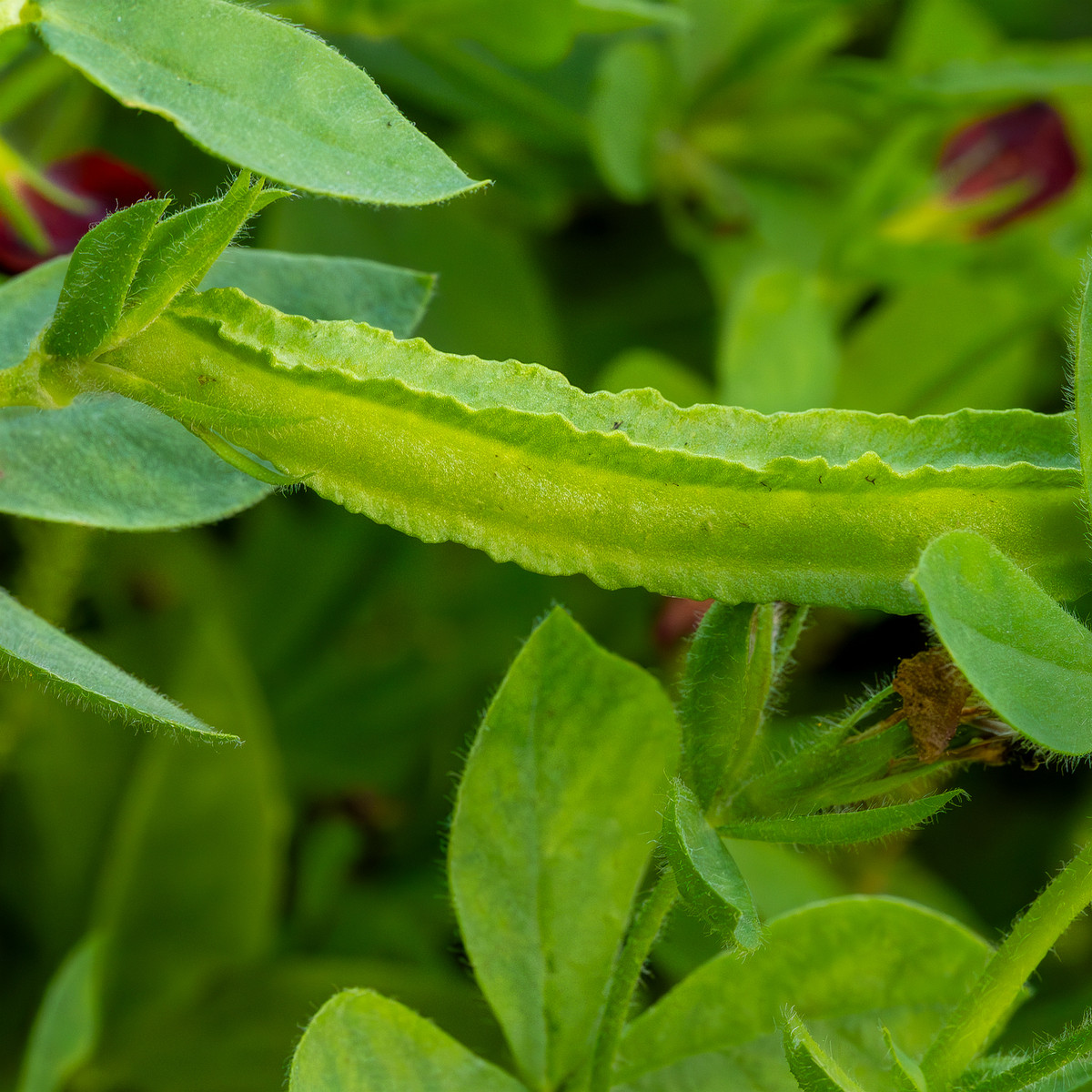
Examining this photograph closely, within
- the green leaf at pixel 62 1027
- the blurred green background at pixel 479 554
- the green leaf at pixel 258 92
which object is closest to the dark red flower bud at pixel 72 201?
the blurred green background at pixel 479 554

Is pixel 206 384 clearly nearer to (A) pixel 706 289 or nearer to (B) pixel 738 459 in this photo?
(B) pixel 738 459

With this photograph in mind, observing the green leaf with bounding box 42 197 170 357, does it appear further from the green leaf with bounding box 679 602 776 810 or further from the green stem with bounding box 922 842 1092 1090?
the green stem with bounding box 922 842 1092 1090

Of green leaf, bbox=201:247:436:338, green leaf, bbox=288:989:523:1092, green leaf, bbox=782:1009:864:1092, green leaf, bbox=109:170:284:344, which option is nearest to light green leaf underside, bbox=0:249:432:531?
green leaf, bbox=201:247:436:338

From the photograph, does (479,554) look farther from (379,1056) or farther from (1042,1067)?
(1042,1067)

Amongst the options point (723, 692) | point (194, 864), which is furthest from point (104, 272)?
point (194, 864)

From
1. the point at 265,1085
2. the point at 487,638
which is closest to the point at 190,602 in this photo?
the point at 487,638
